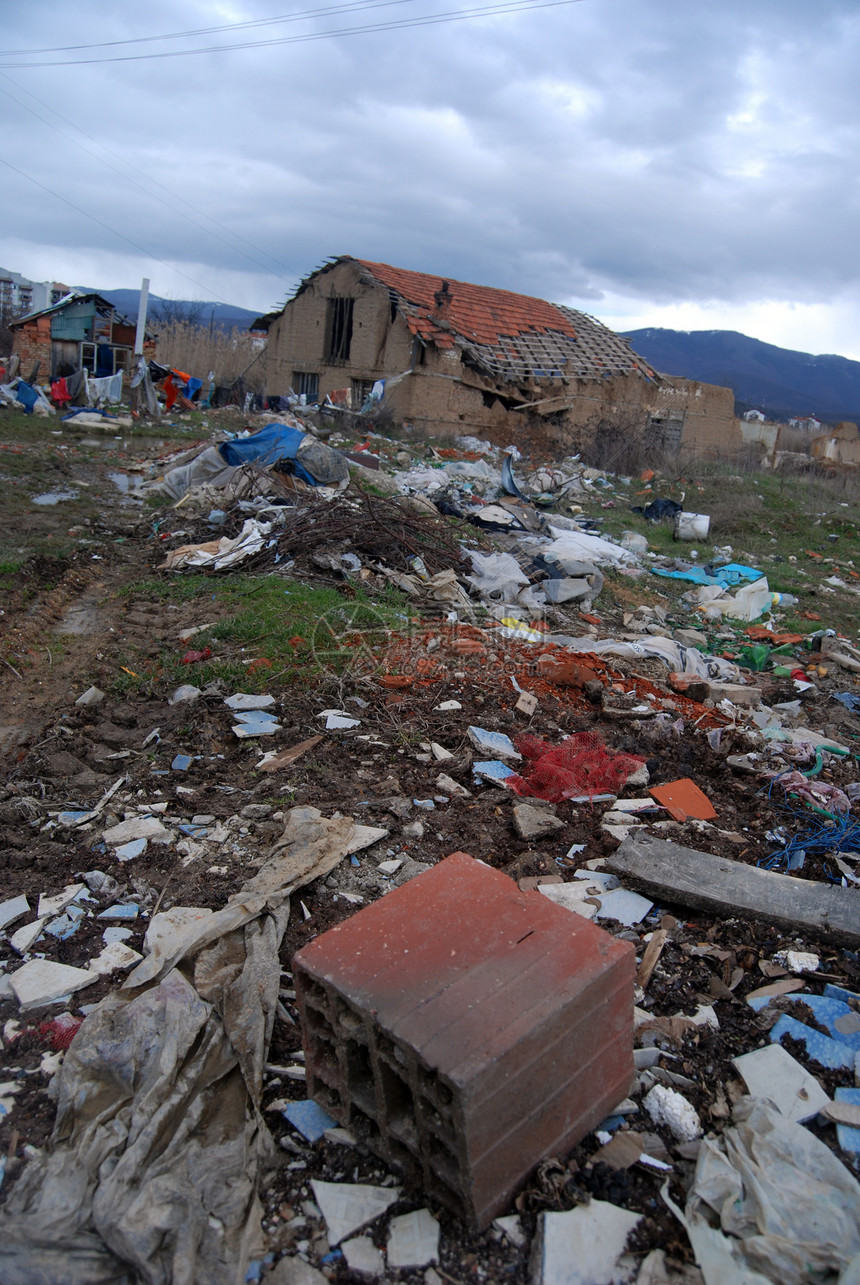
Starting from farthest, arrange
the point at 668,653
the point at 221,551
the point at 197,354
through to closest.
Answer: the point at 197,354, the point at 221,551, the point at 668,653

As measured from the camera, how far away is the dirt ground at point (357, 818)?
1.80 meters

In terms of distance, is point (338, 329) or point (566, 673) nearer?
point (566, 673)

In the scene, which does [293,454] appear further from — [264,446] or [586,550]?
[586,550]

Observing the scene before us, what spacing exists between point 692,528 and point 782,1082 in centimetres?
1024

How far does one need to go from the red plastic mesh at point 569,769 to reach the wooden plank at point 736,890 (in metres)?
0.63

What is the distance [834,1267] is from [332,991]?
1.15 m

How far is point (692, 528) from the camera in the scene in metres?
11.4

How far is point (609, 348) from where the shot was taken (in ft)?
68.1

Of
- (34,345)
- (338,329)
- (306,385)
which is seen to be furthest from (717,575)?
(34,345)

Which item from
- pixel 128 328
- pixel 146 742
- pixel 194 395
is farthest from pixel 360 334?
pixel 146 742

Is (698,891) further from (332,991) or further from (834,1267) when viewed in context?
(332,991)

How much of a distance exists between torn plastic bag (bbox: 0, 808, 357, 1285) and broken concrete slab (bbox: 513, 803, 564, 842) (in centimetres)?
123

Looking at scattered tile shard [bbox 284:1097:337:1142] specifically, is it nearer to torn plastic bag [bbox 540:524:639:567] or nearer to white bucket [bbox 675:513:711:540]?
torn plastic bag [bbox 540:524:639:567]

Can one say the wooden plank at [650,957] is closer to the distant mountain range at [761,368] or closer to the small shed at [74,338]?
the small shed at [74,338]
